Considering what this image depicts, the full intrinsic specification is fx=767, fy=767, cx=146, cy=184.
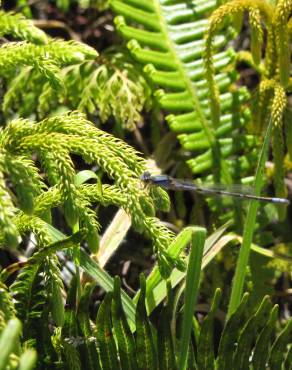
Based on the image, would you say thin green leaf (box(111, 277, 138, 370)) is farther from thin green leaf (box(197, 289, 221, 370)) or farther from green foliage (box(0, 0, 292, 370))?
thin green leaf (box(197, 289, 221, 370))

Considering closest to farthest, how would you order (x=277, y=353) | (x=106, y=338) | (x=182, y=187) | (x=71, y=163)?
1. (x=71, y=163)
2. (x=106, y=338)
3. (x=277, y=353)
4. (x=182, y=187)

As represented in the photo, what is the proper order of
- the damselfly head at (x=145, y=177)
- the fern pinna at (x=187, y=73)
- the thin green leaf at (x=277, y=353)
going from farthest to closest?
1. the fern pinna at (x=187, y=73)
2. the thin green leaf at (x=277, y=353)
3. the damselfly head at (x=145, y=177)

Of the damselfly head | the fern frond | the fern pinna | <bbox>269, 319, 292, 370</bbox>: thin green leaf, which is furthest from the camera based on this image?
the fern pinna

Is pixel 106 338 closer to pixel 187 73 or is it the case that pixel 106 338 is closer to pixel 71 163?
pixel 71 163

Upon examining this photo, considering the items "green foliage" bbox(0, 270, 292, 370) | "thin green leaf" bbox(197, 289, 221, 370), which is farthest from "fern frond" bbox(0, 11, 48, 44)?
"thin green leaf" bbox(197, 289, 221, 370)

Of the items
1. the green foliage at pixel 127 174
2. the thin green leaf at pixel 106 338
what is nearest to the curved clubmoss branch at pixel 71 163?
the green foliage at pixel 127 174

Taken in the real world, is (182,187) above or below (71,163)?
below

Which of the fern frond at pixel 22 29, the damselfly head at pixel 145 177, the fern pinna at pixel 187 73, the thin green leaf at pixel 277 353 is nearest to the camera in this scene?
the fern frond at pixel 22 29

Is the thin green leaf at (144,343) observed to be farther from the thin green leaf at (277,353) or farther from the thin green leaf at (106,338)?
the thin green leaf at (277,353)

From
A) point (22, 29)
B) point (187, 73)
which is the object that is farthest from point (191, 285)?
point (187, 73)
